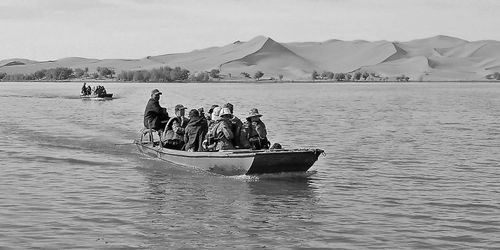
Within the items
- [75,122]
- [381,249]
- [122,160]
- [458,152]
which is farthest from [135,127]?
[381,249]

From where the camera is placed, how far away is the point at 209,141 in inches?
796

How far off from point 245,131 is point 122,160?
19.2 ft

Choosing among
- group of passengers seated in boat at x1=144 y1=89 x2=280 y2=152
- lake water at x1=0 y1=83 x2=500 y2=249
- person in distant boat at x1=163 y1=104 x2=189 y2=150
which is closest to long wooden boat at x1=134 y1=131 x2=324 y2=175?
lake water at x1=0 y1=83 x2=500 y2=249

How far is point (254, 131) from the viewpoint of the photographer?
20.1 metres

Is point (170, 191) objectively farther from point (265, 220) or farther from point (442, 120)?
point (442, 120)

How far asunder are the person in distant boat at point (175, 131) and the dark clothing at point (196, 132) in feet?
3.96

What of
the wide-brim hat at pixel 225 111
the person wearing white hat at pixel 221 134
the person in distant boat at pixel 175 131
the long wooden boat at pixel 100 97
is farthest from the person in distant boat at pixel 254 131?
the long wooden boat at pixel 100 97

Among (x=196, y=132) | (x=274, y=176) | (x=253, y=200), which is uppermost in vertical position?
(x=196, y=132)

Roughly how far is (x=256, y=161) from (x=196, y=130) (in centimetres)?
286

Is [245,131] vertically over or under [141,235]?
over

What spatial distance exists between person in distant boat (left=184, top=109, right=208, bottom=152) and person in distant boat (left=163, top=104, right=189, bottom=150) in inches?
50.7

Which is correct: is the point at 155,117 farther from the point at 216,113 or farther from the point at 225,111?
the point at 225,111

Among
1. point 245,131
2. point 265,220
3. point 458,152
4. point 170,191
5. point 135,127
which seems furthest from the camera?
point 135,127

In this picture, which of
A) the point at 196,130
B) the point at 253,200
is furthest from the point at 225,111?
the point at 253,200
